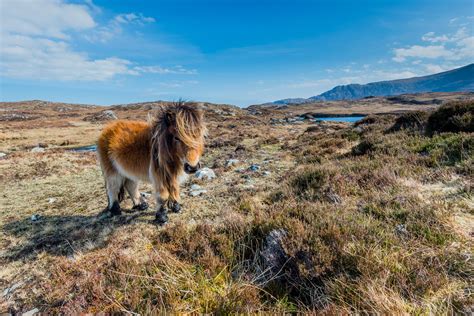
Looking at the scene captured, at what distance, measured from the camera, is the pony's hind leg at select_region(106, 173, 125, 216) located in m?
5.64

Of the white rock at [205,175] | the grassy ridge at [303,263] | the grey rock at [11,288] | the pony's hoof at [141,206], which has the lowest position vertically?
the grey rock at [11,288]

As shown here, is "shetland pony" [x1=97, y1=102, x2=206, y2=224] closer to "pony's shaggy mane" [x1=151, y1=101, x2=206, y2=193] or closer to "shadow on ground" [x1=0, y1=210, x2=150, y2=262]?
"pony's shaggy mane" [x1=151, y1=101, x2=206, y2=193]

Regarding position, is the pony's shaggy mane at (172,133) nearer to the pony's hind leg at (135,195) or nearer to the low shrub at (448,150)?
the pony's hind leg at (135,195)

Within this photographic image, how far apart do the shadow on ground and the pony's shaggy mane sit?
169 cm

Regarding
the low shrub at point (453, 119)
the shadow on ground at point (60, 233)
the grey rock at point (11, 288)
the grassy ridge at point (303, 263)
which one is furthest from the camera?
the low shrub at point (453, 119)

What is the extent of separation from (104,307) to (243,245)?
171cm

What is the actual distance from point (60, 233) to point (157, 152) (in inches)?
116

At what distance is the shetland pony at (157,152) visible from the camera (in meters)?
4.32

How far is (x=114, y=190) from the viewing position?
573cm

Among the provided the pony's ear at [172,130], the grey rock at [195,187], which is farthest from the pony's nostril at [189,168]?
the grey rock at [195,187]

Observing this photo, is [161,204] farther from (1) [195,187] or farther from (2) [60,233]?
(1) [195,187]

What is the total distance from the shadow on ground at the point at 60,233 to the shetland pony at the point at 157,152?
526mm

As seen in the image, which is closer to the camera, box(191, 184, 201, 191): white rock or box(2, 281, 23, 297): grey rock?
box(2, 281, 23, 297): grey rock

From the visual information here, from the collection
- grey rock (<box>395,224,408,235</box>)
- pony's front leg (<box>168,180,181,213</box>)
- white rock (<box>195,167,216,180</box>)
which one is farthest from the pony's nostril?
white rock (<box>195,167,216,180</box>)
